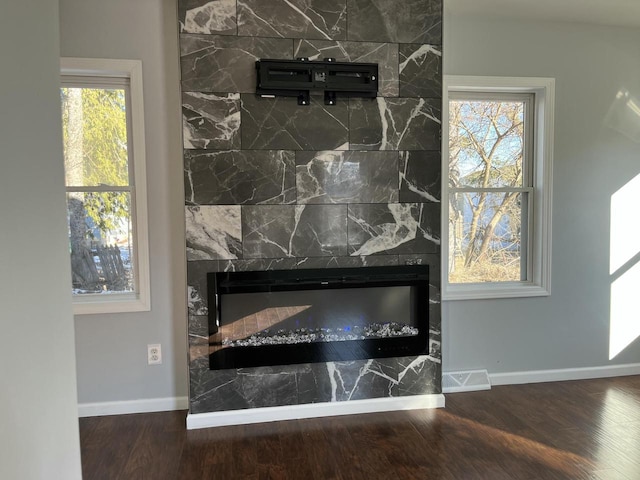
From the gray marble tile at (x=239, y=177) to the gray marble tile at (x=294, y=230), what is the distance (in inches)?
3.2

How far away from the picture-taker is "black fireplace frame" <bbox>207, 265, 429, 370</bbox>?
103 inches

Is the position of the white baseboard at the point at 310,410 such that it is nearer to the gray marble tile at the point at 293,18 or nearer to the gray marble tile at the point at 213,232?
the gray marble tile at the point at 213,232

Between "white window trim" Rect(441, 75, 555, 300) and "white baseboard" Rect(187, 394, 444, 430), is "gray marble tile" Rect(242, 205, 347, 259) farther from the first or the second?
"white baseboard" Rect(187, 394, 444, 430)

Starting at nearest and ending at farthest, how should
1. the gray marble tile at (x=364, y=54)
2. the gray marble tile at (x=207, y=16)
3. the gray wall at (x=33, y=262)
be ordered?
the gray wall at (x=33, y=262)
the gray marble tile at (x=207, y=16)
the gray marble tile at (x=364, y=54)

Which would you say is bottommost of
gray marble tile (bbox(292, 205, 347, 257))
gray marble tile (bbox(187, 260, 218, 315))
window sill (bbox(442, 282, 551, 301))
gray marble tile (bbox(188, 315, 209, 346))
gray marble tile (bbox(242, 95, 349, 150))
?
gray marble tile (bbox(188, 315, 209, 346))

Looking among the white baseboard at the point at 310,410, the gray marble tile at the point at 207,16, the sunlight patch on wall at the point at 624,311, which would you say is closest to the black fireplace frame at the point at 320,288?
the white baseboard at the point at 310,410

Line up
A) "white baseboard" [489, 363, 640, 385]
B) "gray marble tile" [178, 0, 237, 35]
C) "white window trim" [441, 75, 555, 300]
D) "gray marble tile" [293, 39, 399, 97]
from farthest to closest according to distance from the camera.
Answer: "white baseboard" [489, 363, 640, 385], "white window trim" [441, 75, 555, 300], "gray marble tile" [293, 39, 399, 97], "gray marble tile" [178, 0, 237, 35]

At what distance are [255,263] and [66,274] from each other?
140 centimetres

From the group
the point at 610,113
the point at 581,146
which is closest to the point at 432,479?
the point at 581,146

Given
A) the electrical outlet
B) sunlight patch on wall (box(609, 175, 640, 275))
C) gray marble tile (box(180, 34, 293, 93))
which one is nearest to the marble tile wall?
gray marble tile (box(180, 34, 293, 93))

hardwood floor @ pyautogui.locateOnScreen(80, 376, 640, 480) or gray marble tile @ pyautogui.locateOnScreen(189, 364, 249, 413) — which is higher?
gray marble tile @ pyautogui.locateOnScreen(189, 364, 249, 413)

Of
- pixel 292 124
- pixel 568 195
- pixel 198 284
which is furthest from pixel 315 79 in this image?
pixel 568 195

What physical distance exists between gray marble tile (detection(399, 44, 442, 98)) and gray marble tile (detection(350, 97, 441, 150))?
0.06 metres

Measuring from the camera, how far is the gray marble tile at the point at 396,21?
2.62m
